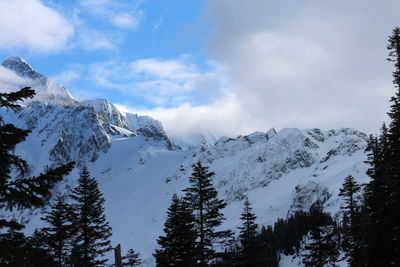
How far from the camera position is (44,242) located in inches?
1294

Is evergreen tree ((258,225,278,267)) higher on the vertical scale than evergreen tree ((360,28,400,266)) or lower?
higher

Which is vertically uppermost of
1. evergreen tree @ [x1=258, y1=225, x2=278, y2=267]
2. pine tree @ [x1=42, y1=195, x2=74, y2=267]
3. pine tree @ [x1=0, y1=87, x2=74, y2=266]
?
evergreen tree @ [x1=258, y1=225, x2=278, y2=267]

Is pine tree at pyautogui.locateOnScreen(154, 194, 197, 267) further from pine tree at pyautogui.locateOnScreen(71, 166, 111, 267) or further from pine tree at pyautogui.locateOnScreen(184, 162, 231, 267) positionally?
pine tree at pyautogui.locateOnScreen(71, 166, 111, 267)

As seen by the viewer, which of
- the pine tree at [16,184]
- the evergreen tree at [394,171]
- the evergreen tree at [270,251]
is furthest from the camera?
the evergreen tree at [270,251]

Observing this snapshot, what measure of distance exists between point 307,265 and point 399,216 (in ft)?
66.5

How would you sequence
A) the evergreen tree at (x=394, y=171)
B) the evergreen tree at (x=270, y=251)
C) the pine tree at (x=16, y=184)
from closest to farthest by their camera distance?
the pine tree at (x=16, y=184) → the evergreen tree at (x=394, y=171) → the evergreen tree at (x=270, y=251)

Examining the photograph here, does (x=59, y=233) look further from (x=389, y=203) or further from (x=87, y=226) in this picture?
(x=389, y=203)

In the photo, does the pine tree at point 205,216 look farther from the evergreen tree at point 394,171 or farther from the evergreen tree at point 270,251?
the evergreen tree at point 270,251

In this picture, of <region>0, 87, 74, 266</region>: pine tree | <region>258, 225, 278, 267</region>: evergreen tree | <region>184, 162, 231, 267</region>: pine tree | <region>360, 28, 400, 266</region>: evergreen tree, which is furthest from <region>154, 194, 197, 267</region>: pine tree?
<region>258, 225, 278, 267</region>: evergreen tree

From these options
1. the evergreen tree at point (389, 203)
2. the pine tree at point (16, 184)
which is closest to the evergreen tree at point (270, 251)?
the evergreen tree at point (389, 203)

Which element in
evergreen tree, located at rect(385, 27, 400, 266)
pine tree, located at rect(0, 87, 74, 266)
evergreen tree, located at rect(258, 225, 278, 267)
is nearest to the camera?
pine tree, located at rect(0, 87, 74, 266)

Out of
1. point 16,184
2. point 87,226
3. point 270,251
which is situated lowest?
point 16,184

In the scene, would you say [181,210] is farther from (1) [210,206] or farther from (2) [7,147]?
(2) [7,147]

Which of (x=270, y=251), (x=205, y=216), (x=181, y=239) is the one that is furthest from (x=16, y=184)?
(x=270, y=251)
